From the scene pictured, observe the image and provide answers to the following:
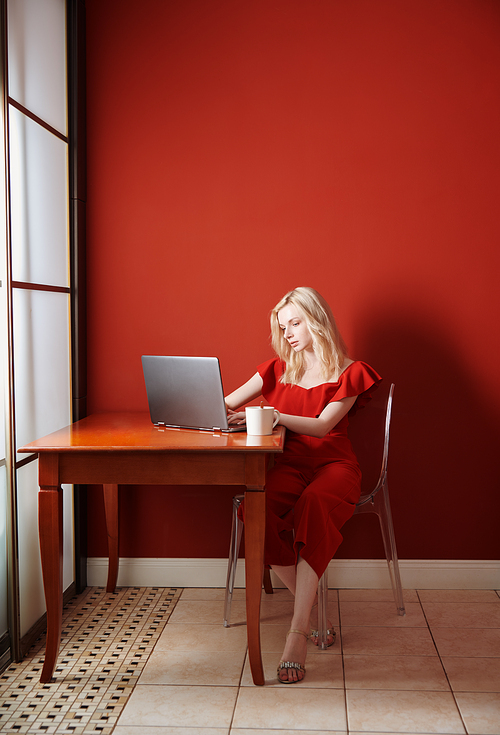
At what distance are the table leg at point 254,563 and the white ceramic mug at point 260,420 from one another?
21 centimetres

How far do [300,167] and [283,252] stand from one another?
1.22 feet

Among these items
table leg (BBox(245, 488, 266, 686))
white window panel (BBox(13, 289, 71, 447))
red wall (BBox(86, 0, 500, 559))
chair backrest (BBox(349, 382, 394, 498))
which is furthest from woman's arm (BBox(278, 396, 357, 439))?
white window panel (BBox(13, 289, 71, 447))

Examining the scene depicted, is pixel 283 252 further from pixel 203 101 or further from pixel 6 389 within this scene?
pixel 6 389

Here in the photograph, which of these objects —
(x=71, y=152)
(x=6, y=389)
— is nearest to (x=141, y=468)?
(x=6, y=389)

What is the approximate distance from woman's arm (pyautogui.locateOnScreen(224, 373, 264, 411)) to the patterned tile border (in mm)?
882

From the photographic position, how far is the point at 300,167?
277cm

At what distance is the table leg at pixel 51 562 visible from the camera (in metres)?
1.99

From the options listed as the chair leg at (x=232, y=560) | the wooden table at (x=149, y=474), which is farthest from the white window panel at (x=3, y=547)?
the chair leg at (x=232, y=560)

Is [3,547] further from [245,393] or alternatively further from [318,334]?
[318,334]

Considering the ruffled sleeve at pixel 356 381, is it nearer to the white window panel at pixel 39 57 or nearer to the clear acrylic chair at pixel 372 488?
the clear acrylic chair at pixel 372 488

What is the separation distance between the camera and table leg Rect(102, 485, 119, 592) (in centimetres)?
277

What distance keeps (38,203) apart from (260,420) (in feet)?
3.98

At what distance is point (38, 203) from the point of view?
2.43 meters

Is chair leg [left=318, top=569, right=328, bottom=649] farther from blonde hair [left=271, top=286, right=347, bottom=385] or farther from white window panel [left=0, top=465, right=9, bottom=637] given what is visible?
white window panel [left=0, top=465, right=9, bottom=637]
